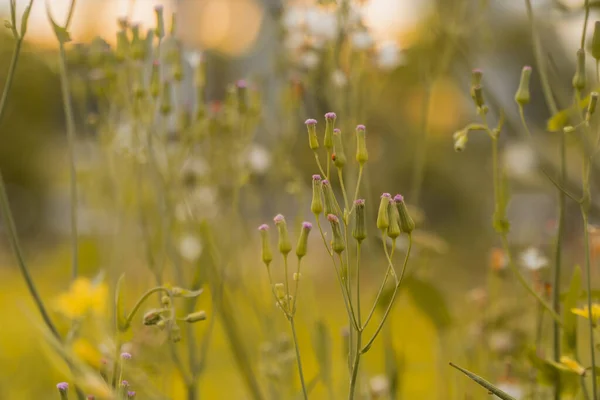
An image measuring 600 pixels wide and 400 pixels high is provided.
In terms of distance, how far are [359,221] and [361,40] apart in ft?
1.37

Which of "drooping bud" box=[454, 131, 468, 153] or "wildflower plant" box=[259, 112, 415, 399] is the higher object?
"drooping bud" box=[454, 131, 468, 153]

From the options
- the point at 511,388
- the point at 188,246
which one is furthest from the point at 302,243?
the point at 188,246

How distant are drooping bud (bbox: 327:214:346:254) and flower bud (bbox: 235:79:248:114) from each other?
0.32 meters

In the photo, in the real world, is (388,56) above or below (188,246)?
above

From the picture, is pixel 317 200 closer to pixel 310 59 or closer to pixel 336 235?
pixel 336 235

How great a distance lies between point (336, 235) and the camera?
372mm

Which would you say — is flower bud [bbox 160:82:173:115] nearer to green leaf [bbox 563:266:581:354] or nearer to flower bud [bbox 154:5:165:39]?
flower bud [bbox 154:5:165:39]

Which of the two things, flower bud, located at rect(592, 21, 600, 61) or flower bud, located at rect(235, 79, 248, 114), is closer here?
flower bud, located at rect(592, 21, 600, 61)

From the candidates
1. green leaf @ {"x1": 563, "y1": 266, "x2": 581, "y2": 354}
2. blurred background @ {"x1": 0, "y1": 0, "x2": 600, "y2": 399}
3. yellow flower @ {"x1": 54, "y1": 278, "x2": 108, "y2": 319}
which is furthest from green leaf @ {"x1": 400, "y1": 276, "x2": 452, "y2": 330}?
yellow flower @ {"x1": 54, "y1": 278, "x2": 108, "y2": 319}

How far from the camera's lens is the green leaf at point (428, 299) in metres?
0.67

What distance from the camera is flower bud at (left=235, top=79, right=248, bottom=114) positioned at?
0.67m

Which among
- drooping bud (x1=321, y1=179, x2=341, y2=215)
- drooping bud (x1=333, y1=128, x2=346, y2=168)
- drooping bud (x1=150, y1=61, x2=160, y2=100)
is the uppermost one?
drooping bud (x1=150, y1=61, x2=160, y2=100)

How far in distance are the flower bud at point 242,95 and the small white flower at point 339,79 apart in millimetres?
95

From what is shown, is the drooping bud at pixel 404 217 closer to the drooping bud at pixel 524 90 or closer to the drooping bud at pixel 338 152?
the drooping bud at pixel 338 152
